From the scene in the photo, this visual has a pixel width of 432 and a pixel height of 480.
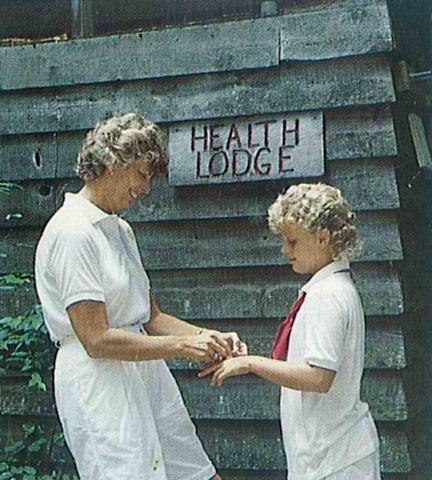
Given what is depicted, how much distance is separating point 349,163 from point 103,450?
4.57ft

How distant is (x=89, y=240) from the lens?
2494 millimetres

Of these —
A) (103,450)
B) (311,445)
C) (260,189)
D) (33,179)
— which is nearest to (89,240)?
A: (103,450)

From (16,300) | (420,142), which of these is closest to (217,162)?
(420,142)

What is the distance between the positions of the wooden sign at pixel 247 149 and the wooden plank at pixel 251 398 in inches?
27.7

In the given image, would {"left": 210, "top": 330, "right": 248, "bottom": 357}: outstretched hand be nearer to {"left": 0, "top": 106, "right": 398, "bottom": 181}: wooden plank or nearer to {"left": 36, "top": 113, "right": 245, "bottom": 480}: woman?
{"left": 36, "top": 113, "right": 245, "bottom": 480}: woman

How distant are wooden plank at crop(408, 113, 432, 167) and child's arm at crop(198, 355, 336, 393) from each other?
1.24 metres

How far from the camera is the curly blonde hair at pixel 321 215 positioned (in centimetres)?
251

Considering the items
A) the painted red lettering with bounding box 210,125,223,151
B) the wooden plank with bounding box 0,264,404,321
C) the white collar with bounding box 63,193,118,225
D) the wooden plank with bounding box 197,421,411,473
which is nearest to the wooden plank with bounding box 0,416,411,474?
the wooden plank with bounding box 197,421,411,473

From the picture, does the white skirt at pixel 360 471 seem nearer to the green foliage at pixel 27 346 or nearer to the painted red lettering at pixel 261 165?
the painted red lettering at pixel 261 165

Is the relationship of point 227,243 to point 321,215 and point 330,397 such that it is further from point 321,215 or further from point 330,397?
point 330,397

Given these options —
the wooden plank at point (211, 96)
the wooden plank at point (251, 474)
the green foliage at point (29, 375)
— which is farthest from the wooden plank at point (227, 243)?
the wooden plank at point (251, 474)

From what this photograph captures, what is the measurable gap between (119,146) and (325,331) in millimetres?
707

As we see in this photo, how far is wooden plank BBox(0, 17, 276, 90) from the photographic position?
3.49 metres

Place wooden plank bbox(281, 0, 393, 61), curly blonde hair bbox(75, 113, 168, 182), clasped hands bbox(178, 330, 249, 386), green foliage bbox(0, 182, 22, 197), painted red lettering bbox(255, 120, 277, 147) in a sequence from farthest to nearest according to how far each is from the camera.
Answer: green foliage bbox(0, 182, 22, 197) → painted red lettering bbox(255, 120, 277, 147) → wooden plank bbox(281, 0, 393, 61) → curly blonde hair bbox(75, 113, 168, 182) → clasped hands bbox(178, 330, 249, 386)
